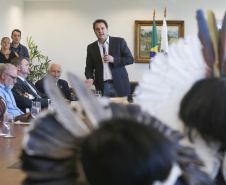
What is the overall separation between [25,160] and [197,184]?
0.27 meters

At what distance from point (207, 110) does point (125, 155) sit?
0.78 ft

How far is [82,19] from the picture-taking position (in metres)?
8.25

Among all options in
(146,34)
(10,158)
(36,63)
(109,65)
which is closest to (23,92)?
(109,65)

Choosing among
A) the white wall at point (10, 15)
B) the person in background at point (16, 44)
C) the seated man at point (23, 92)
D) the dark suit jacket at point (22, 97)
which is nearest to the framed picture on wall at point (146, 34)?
the person in background at point (16, 44)

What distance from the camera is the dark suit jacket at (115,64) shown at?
4996 millimetres

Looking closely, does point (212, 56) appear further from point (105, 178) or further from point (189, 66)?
point (105, 178)

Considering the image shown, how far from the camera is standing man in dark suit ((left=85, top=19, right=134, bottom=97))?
4.98m

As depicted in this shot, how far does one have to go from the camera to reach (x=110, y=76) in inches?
198

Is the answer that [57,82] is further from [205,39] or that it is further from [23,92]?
[205,39]

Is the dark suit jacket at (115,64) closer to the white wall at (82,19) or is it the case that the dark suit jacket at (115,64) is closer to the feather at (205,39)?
the white wall at (82,19)

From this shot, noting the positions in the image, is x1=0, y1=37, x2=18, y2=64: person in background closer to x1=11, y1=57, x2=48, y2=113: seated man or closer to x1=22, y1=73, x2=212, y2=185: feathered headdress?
x1=11, y1=57, x2=48, y2=113: seated man

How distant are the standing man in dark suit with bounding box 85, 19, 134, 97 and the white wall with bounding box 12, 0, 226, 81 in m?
2.89

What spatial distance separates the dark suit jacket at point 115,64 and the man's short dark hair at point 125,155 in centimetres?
447

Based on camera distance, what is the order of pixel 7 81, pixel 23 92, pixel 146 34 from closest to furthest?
pixel 7 81 → pixel 23 92 → pixel 146 34
